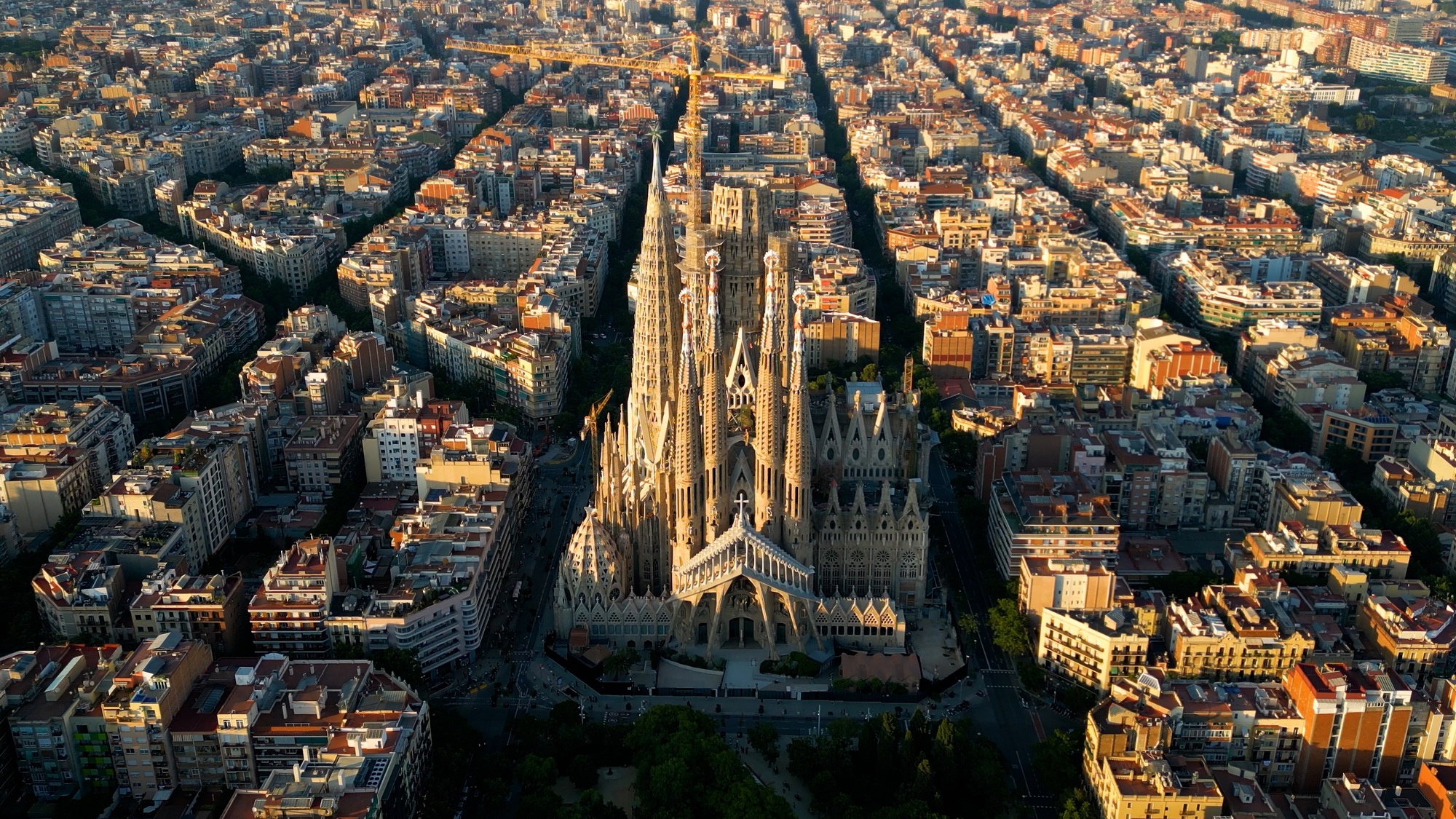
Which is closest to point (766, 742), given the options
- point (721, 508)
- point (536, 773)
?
point (536, 773)

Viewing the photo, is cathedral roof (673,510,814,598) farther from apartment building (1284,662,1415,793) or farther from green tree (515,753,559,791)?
apartment building (1284,662,1415,793)

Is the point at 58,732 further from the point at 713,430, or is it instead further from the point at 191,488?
the point at 713,430

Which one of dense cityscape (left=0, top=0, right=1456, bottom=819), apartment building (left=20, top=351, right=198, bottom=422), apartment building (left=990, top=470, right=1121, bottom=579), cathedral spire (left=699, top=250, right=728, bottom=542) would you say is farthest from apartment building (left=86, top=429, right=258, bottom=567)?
apartment building (left=990, top=470, right=1121, bottom=579)

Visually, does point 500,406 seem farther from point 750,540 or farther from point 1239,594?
point 1239,594

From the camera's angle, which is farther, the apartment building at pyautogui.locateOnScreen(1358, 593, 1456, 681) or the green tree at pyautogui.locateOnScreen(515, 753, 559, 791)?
the apartment building at pyautogui.locateOnScreen(1358, 593, 1456, 681)

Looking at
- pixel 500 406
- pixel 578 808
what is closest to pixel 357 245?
pixel 500 406

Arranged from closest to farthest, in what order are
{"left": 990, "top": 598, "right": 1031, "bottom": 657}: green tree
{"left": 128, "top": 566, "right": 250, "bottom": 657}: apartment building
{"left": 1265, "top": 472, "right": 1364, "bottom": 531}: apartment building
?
{"left": 128, "top": 566, "right": 250, "bottom": 657}: apartment building, {"left": 990, "top": 598, "right": 1031, "bottom": 657}: green tree, {"left": 1265, "top": 472, "right": 1364, "bottom": 531}: apartment building

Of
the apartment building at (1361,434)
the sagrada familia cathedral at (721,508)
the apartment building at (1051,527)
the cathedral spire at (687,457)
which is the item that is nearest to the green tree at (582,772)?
the sagrada familia cathedral at (721,508)

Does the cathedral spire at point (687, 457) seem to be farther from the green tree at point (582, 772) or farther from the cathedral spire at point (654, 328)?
the green tree at point (582, 772)
